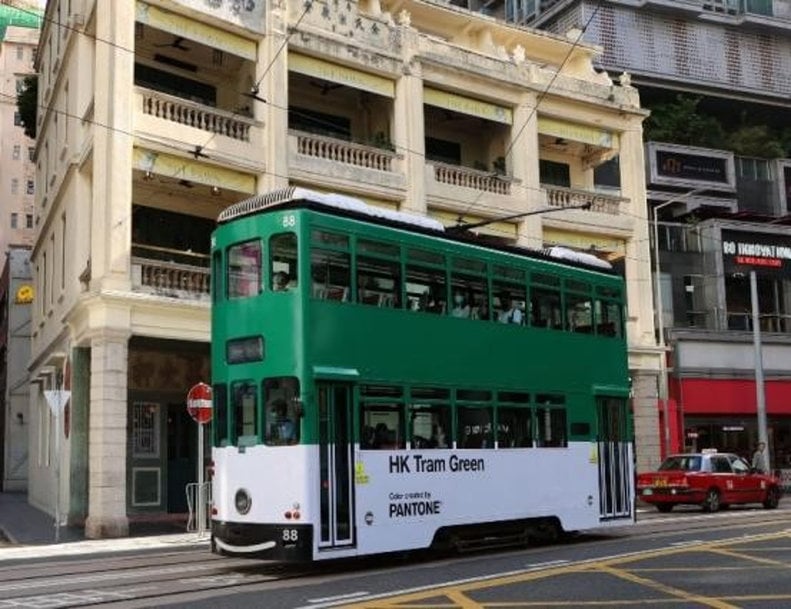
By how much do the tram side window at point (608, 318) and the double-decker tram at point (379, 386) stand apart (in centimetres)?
104

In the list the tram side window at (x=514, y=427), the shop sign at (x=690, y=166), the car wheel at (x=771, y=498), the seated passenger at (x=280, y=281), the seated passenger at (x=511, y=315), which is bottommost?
the car wheel at (x=771, y=498)

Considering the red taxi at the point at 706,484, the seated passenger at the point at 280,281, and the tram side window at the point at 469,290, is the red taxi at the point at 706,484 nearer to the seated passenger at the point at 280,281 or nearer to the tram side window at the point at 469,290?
the tram side window at the point at 469,290

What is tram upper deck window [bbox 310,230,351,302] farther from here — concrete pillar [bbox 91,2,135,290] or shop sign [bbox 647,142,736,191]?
shop sign [bbox 647,142,736,191]

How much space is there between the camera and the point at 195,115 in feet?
72.2

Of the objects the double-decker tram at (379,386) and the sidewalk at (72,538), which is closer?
the double-decker tram at (379,386)

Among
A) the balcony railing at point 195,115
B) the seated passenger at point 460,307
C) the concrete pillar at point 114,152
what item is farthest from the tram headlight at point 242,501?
the balcony railing at point 195,115

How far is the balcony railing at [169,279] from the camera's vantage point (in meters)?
20.7

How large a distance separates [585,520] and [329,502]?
5732 millimetres

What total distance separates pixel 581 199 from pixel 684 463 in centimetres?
887

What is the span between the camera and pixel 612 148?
31.3 metres

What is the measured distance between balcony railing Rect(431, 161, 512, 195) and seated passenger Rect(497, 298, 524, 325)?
12022mm

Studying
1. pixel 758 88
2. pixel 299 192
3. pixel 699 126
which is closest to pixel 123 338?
pixel 299 192

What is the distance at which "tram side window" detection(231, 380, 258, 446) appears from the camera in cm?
1251

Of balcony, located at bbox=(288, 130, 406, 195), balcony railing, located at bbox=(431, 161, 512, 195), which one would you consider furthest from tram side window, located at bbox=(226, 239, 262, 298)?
balcony railing, located at bbox=(431, 161, 512, 195)
